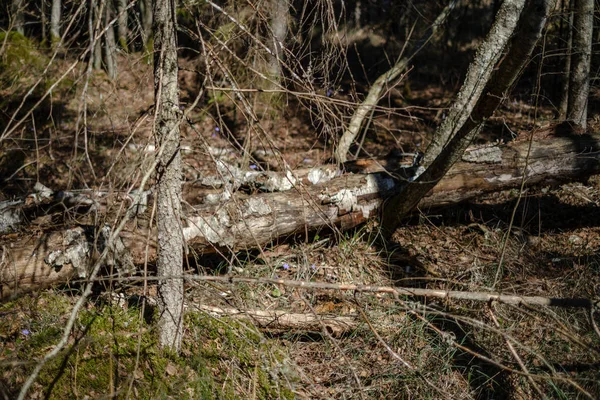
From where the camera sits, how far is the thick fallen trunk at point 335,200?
156 inches

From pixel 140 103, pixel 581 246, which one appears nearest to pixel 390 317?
pixel 581 246

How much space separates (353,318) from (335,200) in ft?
4.03

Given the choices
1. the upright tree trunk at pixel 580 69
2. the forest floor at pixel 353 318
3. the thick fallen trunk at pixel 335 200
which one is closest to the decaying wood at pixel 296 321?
the forest floor at pixel 353 318

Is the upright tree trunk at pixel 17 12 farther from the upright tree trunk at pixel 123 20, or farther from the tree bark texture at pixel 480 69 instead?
the tree bark texture at pixel 480 69

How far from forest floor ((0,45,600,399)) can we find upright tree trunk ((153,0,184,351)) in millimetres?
116

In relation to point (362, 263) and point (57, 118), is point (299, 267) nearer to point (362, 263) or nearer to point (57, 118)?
point (362, 263)

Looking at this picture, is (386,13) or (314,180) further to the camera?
(386,13)

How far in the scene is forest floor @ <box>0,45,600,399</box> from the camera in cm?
296

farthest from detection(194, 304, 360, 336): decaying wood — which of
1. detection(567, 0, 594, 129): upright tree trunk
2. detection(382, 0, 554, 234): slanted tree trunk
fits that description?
detection(567, 0, 594, 129): upright tree trunk

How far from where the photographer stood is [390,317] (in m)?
3.84

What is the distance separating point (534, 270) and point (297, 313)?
2.24 m

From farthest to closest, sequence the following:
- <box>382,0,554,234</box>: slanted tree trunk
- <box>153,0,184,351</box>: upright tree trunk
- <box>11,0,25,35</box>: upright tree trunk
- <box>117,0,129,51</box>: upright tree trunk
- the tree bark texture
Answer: the tree bark texture → <box>11,0,25,35</box>: upright tree trunk → <box>382,0,554,234</box>: slanted tree trunk → <box>153,0,184,351</box>: upright tree trunk → <box>117,0,129,51</box>: upright tree trunk

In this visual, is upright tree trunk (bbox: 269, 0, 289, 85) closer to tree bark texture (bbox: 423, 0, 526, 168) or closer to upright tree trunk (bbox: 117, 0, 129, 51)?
upright tree trunk (bbox: 117, 0, 129, 51)

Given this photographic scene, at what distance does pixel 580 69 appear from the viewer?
19.7 ft
